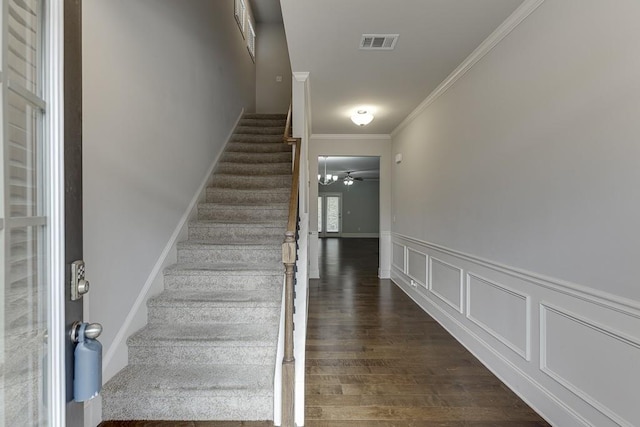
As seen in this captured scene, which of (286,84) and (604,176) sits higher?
(286,84)

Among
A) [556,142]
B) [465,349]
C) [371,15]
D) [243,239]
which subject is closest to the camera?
[556,142]

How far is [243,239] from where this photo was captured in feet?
10.5

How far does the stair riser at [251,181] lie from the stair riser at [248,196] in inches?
7.1

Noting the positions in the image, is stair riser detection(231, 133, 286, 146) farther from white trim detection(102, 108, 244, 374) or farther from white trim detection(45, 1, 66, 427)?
white trim detection(45, 1, 66, 427)

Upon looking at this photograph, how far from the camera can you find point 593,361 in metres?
1.66

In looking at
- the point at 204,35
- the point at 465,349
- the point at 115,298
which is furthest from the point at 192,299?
the point at 204,35

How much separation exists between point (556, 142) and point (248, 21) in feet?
19.6

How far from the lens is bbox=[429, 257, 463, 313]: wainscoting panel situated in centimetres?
318

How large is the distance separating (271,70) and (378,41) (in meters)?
4.76

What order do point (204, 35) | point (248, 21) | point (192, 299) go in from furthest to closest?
point (248, 21)
point (204, 35)
point (192, 299)

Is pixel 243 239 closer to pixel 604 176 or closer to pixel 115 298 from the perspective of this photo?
pixel 115 298

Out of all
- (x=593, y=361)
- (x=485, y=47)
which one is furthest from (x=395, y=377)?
(x=485, y=47)

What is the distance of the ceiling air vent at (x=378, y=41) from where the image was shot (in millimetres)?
2535

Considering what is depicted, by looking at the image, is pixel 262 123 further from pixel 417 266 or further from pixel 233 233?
pixel 417 266
